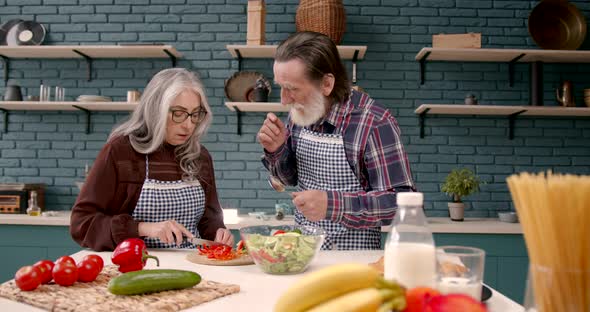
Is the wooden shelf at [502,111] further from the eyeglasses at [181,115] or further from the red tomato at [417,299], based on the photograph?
the red tomato at [417,299]

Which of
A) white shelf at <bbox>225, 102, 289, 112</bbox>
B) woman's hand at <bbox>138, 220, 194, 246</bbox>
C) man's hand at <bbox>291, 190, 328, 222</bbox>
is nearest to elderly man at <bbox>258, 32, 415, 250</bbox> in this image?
man's hand at <bbox>291, 190, 328, 222</bbox>

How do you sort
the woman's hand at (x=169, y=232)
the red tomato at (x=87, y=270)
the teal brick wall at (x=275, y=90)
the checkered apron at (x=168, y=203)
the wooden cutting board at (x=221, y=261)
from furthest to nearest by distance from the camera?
the teal brick wall at (x=275, y=90) → the checkered apron at (x=168, y=203) → the woman's hand at (x=169, y=232) → the wooden cutting board at (x=221, y=261) → the red tomato at (x=87, y=270)

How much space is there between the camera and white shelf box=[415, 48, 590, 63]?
159 inches

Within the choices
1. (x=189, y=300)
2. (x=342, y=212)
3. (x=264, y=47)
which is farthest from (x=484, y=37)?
(x=189, y=300)

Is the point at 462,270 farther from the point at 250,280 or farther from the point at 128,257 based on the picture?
the point at 128,257

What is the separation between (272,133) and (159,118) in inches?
21.3

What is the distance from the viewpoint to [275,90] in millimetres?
4434

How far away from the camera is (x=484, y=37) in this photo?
443cm

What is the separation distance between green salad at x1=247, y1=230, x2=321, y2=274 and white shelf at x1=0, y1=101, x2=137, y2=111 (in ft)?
9.56

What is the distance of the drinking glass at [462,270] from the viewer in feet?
3.35

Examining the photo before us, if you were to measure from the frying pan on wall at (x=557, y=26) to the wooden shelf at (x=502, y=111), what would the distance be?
0.57m

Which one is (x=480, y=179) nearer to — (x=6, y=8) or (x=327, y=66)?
(x=327, y=66)

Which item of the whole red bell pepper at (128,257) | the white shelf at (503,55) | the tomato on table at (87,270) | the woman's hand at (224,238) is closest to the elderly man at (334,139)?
the woman's hand at (224,238)

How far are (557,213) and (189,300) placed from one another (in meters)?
0.85
